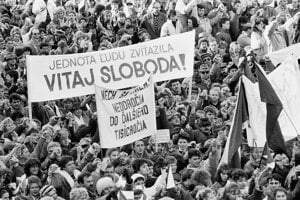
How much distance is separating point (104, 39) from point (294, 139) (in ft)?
23.1

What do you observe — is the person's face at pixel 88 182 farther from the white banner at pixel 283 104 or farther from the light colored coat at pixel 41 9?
the light colored coat at pixel 41 9

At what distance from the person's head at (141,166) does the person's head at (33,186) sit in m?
1.50

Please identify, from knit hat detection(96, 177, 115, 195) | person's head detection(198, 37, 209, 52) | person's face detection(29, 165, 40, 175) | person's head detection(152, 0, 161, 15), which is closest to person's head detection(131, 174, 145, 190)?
knit hat detection(96, 177, 115, 195)

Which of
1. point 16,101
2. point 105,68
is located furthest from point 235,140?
point 16,101

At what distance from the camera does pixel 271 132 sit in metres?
22.4

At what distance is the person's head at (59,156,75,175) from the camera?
22.4 metres

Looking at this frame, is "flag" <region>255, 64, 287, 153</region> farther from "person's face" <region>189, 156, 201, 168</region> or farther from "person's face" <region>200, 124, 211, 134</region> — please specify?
"person's face" <region>200, 124, 211, 134</region>

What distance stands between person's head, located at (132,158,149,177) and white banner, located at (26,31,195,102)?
309 cm

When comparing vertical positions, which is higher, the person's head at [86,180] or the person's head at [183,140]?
the person's head at [183,140]

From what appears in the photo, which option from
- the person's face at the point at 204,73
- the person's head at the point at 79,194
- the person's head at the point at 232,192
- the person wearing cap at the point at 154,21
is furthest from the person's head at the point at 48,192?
the person wearing cap at the point at 154,21

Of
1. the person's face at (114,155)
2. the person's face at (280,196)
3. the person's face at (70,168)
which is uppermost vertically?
the person's face at (114,155)

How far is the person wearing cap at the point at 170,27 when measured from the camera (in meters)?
30.5

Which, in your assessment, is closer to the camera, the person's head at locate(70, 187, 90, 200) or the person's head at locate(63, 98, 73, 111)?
the person's head at locate(70, 187, 90, 200)

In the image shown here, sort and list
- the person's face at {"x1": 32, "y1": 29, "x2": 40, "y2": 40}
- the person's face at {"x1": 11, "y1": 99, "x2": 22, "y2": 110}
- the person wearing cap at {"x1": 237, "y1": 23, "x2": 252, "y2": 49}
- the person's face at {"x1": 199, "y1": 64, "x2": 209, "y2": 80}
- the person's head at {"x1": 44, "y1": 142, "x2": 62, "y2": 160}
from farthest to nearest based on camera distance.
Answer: the person's face at {"x1": 32, "y1": 29, "x2": 40, "y2": 40} < the person wearing cap at {"x1": 237, "y1": 23, "x2": 252, "y2": 49} < the person's face at {"x1": 199, "y1": 64, "x2": 209, "y2": 80} < the person's face at {"x1": 11, "y1": 99, "x2": 22, "y2": 110} < the person's head at {"x1": 44, "y1": 142, "x2": 62, "y2": 160}
